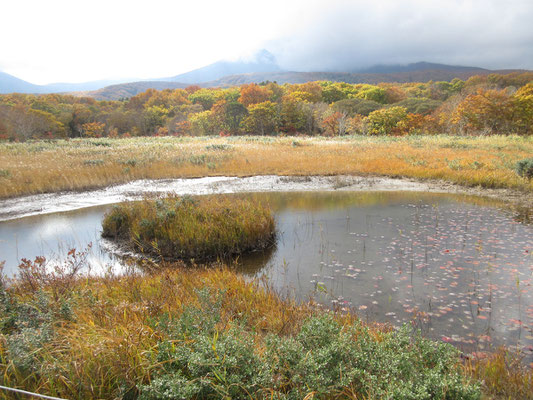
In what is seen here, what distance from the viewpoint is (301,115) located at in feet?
208

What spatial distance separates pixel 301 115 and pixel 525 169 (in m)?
51.0

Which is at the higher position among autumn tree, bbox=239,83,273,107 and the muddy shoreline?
autumn tree, bbox=239,83,273,107

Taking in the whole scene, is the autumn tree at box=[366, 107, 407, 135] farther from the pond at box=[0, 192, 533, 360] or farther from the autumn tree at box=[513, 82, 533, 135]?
the pond at box=[0, 192, 533, 360]

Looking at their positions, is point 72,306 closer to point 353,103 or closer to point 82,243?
point 82,243

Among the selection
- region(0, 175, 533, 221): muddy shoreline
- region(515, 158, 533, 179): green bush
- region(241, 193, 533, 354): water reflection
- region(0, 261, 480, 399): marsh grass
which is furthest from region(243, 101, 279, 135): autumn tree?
region(0, 261, 480, 399): marsh grass

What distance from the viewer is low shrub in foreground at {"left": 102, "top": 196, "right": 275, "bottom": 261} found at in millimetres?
8383

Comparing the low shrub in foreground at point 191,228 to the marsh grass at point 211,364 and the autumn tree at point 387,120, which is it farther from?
the autumn tree at point 387,120

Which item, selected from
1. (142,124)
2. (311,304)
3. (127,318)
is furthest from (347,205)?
(142,124)

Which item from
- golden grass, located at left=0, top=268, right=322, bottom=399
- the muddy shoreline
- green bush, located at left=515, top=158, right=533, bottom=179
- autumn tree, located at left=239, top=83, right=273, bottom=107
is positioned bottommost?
the muddy shoreline

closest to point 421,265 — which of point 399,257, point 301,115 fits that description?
point 399,257

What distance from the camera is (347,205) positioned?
1293 cm

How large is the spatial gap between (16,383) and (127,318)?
4.26ft

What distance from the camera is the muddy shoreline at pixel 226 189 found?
13.4 m

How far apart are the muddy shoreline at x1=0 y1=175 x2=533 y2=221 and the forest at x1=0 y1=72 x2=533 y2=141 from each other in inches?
1316
